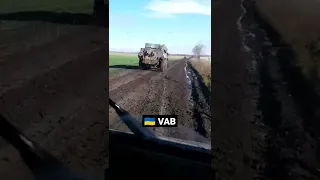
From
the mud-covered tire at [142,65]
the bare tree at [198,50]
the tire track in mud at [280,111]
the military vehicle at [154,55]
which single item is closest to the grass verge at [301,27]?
the tire track in mud at [280,111]

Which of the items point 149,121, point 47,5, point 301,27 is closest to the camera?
point 301,27

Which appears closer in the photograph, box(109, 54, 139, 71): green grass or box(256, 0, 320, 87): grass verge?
box(256, 0, 320, 87): grass verge

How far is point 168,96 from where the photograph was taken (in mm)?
1589

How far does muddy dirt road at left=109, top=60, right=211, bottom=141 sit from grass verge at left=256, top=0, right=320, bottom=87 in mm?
389

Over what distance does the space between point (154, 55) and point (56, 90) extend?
0.43 m

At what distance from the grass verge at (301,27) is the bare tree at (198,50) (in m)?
0.30

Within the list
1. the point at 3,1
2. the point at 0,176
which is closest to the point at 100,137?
the point at 0,176

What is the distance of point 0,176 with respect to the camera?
55.4 inches

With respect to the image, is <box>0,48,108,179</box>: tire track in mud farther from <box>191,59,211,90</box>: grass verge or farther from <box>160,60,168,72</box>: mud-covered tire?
<box>191,59,211,90</box>: grass verge

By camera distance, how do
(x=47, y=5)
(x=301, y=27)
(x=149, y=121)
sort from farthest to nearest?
(x=149, y=121) < (x=47, y=5) < (x=301, y=27)

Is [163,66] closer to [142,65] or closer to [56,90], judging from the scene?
[142,65]

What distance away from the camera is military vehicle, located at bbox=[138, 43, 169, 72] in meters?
1.57

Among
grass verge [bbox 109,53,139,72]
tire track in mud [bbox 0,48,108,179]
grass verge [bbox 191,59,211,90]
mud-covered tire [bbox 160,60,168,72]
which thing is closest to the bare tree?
grass verge [bbox 191,59,211,90]

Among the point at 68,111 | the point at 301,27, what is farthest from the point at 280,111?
the point at 68,111
